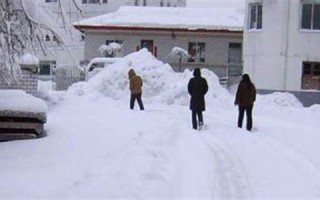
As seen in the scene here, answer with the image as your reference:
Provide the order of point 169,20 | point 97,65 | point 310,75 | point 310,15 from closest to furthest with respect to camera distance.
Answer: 1. point 310,15
2. point 310,75
3. point 97,65
4. point 169,20

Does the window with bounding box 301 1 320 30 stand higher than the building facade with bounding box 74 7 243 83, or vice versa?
the window with bounding box 301 1 320 30

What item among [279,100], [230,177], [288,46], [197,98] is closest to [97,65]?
[288,46]

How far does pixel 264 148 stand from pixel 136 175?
17.4 feet

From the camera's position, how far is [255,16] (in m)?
40.0

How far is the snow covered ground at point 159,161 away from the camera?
9.46 meters

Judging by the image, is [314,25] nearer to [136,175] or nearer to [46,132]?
[46,132]

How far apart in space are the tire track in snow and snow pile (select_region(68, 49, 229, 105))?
19.1 meters

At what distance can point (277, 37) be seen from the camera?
126ft

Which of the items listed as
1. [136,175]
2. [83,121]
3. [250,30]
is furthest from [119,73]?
[136,175]

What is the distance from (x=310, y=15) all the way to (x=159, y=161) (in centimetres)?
2784

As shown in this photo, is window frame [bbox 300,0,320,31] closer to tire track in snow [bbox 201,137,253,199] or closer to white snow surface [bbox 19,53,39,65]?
white snow surface [bbox 19,53,39,65]

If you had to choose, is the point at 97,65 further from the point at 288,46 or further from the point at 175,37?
the point at 288,46

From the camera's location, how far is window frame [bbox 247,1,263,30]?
3950cm

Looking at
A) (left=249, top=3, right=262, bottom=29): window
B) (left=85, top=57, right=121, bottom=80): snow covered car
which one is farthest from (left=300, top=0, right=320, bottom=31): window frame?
(left=85, top=57, right=121, bottom=80): snow covered car
